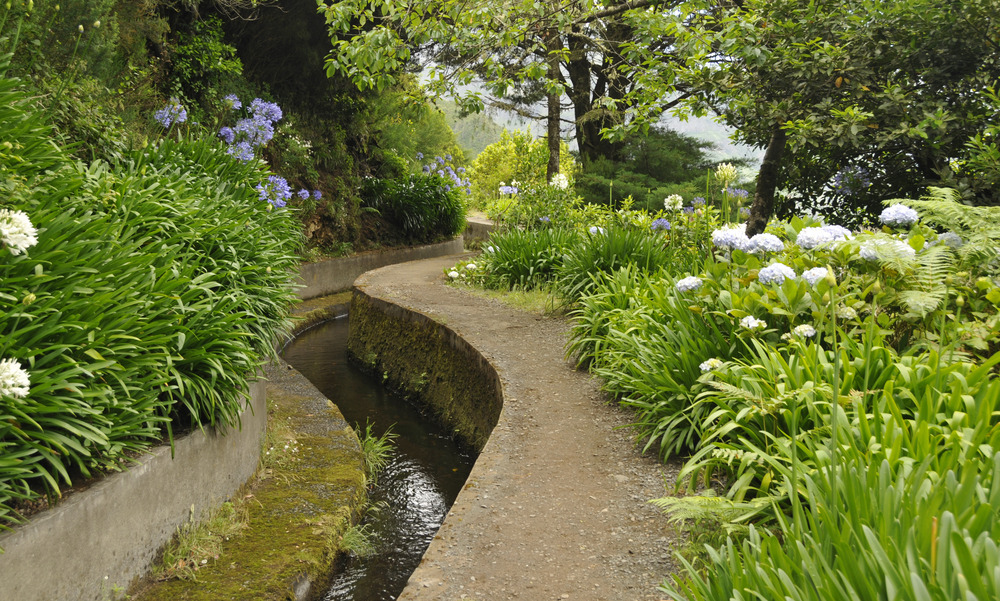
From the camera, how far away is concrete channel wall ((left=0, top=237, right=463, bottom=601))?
2240 millimetres

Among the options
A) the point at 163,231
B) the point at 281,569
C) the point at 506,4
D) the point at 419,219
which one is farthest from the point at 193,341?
the point at 419,219

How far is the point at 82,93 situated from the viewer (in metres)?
4.62

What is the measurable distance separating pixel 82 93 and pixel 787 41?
5.69m

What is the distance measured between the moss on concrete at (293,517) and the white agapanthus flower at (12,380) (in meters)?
1.11

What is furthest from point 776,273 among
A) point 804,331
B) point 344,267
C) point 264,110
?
point 344,267

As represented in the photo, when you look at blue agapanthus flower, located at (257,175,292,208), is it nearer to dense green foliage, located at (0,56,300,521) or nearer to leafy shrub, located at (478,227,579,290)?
dense green foliage, located at (0,56,300,521)

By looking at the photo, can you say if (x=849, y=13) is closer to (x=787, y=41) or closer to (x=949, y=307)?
(x=787, y=41)

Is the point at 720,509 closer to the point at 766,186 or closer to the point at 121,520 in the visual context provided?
the point at 121,520

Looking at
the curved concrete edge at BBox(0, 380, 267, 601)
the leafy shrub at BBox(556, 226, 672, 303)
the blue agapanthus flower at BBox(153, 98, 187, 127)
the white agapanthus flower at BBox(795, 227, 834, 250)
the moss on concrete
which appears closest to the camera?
the curved concrete edge at BBox(0, 380, 267, 601)

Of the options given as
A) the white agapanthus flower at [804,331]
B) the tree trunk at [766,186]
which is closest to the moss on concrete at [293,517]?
the white agapanthus flower at [804,331]

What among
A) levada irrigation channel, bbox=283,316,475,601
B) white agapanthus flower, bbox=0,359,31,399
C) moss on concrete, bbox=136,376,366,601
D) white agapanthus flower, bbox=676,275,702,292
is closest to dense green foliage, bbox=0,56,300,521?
Result: white agapanthus flower, bbox=0,359,31,399

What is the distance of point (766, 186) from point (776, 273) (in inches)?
153

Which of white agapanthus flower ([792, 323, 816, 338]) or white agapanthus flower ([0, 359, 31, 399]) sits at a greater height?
white agapanthus flower ([0, 359, 31, 399])

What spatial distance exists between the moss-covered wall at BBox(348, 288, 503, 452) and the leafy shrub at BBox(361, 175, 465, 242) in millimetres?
5420
